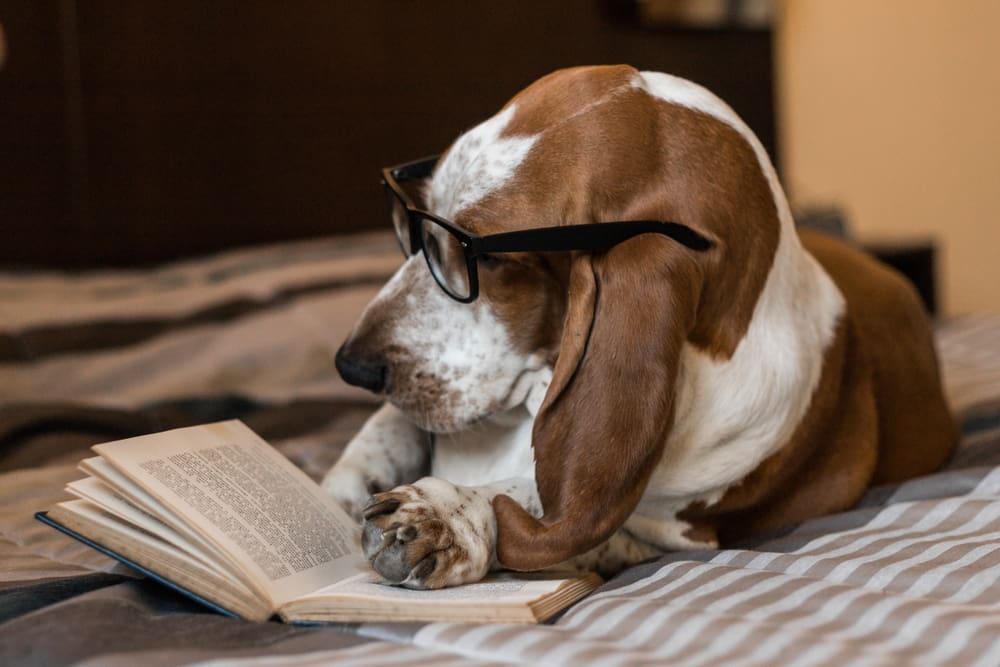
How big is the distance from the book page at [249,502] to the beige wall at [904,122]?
3.43m

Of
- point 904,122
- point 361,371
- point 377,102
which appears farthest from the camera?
point 904,122

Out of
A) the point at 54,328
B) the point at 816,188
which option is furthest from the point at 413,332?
the point at 816,188

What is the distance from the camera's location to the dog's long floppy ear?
112 centimetres

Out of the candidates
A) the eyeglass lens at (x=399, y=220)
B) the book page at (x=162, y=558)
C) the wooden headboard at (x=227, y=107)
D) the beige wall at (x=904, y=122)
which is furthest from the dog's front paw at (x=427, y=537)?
the beige wall at (x=904, y=122)

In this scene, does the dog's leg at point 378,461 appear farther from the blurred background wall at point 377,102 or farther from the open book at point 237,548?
the blurred background wall at point 377,102

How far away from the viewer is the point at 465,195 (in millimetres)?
1270

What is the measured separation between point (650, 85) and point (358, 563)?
656 mm

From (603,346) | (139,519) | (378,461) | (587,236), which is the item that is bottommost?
(378,461)

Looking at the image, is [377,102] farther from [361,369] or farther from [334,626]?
[334,626]

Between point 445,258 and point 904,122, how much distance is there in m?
3.78

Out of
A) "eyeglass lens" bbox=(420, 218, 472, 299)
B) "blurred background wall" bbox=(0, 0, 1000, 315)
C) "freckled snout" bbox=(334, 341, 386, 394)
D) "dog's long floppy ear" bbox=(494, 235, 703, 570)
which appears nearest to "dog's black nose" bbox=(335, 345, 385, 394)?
"freckled snout" bbox=(334, 341, 386, 394)

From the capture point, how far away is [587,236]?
46.3 inches

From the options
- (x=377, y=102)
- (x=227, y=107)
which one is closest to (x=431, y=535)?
(x=227, y=107)

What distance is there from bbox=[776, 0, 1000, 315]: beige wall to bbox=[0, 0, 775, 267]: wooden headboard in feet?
4.50
